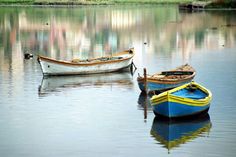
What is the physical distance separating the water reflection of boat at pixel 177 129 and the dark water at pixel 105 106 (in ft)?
0.14

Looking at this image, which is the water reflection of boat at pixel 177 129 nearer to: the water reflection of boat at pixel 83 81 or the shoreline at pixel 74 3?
the water reflection of boat at pixel 83 81

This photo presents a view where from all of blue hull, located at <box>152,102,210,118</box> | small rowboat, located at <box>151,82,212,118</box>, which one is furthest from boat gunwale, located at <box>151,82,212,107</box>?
blue hull, located at <box>152,102,210,118</box>

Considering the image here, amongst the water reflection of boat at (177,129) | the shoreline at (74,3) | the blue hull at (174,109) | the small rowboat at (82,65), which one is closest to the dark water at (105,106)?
the water reflection of boat at (177,129)

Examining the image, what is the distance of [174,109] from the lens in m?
30.2

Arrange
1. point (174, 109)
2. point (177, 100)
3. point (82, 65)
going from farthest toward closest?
point (82, 65) < point (174, 109) < point (177, 100)

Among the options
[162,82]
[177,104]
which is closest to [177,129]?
[177,104]

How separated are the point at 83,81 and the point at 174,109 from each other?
1481cm

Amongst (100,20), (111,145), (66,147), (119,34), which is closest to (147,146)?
(111,145)

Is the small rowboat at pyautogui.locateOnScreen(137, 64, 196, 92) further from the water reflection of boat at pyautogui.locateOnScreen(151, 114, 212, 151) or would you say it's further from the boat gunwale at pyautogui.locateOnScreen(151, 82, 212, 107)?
the boat gunwale at pyautogui.locateOnScreen(151, 82, 212, 107)

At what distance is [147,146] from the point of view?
27.0 metres

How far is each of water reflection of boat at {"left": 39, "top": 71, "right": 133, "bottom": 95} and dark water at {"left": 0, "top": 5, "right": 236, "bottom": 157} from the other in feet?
0.21

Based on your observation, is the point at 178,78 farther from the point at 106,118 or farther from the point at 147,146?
the point at 147,146

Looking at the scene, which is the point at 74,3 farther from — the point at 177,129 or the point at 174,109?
the point at 177,129

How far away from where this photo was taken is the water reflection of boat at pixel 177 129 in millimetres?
28031
